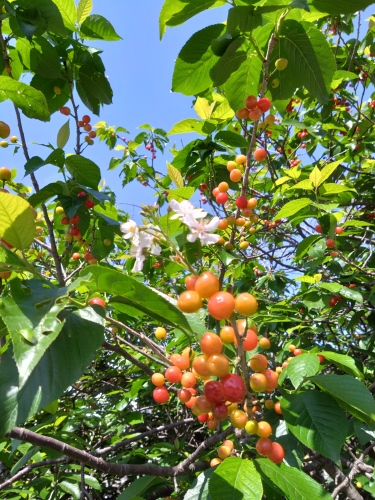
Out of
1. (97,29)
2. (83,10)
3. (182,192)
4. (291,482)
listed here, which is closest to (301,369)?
(291,482)

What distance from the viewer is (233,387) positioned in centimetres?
96

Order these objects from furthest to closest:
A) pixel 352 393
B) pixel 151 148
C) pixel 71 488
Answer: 1. pixel 151 148
2. pixel 71 488
3. pixel 352 393

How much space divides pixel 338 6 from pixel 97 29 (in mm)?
1334

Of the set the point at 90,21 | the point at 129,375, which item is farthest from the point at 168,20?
the point at 129,375

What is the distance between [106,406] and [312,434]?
321 cm

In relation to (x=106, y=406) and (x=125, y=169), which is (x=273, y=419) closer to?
(x=106, y=406)

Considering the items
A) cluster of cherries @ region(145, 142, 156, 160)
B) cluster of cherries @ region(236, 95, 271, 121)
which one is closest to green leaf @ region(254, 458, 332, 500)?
cluster of cherries @ region(236, 95, 271, 121)

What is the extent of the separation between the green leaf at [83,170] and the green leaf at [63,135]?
0.45 ft

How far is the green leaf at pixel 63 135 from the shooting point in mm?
1963

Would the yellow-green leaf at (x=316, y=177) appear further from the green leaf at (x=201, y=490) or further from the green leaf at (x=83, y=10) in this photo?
the green leaf at (x=201, y=490)

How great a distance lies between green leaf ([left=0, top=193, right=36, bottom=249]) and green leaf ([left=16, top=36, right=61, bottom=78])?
50.0 inches

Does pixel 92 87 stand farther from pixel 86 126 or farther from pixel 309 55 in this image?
pixel 309 55

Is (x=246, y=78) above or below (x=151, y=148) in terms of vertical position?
below

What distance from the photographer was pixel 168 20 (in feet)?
4.30
